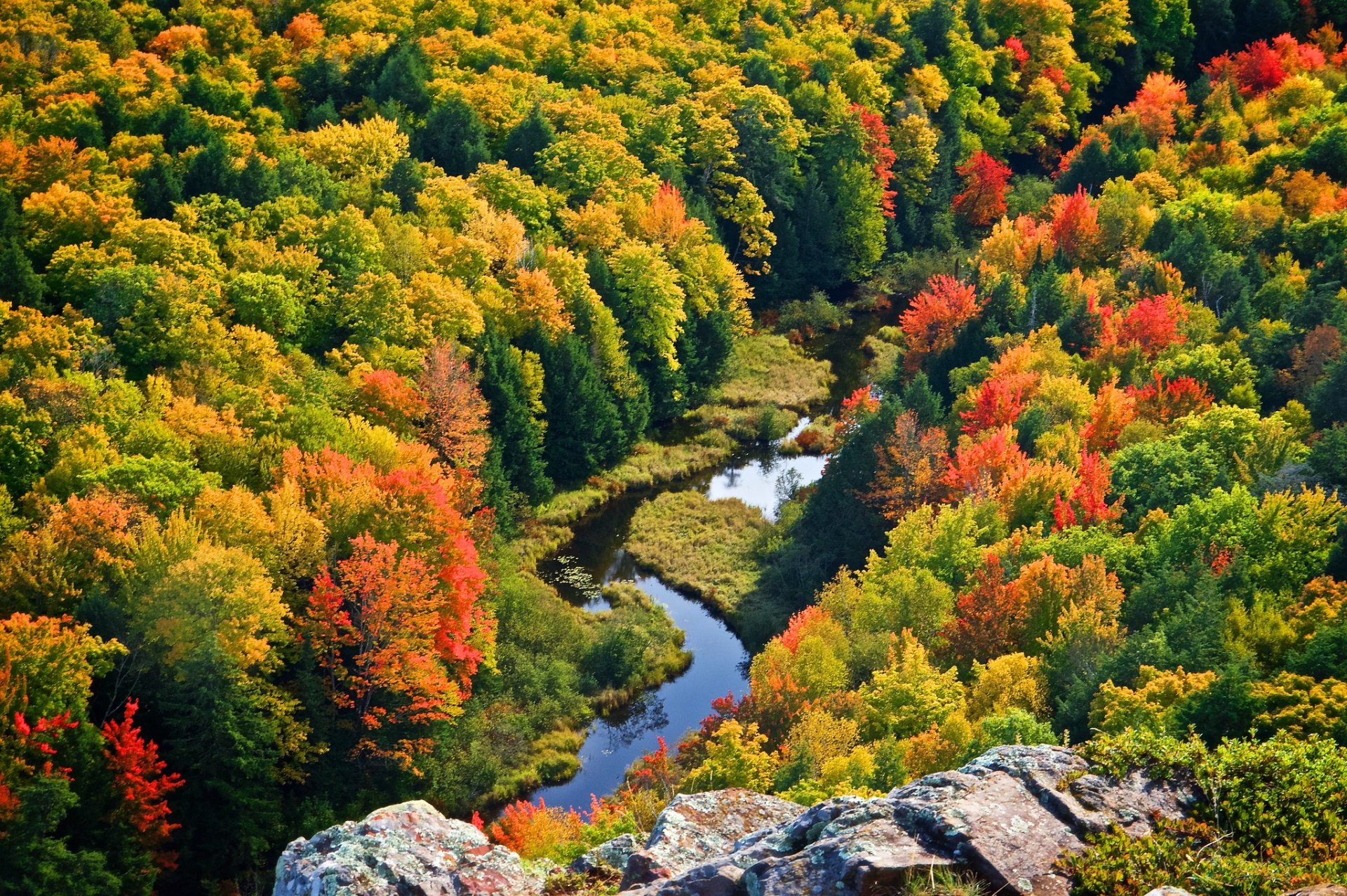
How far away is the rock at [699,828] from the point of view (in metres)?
26.0

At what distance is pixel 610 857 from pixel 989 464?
3867 cm

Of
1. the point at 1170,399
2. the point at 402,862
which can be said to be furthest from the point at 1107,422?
the point at 402,862

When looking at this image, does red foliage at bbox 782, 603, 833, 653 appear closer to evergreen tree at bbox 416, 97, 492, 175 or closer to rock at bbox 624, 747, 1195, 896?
rock at bbox 624, 747, 1195, 896

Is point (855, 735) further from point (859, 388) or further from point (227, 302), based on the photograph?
point (859, 388)

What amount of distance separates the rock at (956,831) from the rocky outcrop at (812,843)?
2 cm

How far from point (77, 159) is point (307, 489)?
27431mm

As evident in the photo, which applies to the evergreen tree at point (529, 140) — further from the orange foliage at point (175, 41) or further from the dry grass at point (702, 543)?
the dry grass at point (702, 543)

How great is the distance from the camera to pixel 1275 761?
25391mm

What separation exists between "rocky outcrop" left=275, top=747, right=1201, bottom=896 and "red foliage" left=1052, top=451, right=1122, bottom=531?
3174cm

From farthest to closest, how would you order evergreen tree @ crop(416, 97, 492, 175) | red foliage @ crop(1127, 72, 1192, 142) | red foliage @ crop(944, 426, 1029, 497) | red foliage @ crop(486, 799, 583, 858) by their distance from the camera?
red foliage @ crop(1127, 72, 1192, 142)
evergreen tree @ crop(416, 97, 492, 175)
red foliage @ crop(944, 426, 1029, 497)
red foliage @ crop(486, 799, 583, 858)

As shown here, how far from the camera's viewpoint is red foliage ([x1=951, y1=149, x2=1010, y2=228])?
10819 cm

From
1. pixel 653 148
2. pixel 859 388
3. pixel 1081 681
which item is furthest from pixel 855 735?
pixel 653 148

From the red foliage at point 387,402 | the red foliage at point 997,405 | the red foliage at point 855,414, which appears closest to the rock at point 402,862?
the red foliage at point 387,402

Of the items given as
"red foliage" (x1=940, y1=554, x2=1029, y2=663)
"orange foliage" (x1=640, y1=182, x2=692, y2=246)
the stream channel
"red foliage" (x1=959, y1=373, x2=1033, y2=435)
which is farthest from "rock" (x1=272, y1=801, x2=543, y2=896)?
"orange foliage" (x1=640, y1=182, x2=692, y2=246)
